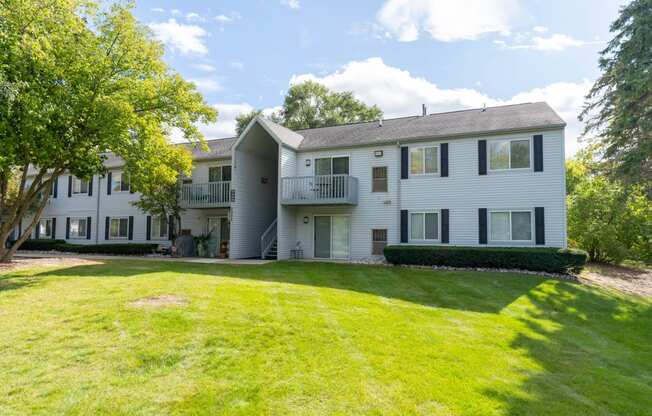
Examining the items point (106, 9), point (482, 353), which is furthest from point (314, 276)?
point (106, 9)

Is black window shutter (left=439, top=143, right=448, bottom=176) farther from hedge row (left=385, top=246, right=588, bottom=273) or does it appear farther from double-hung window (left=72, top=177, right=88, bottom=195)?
double-hung window (left=72, top=177, right=88, bottom=195)

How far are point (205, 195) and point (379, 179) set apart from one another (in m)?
8.83

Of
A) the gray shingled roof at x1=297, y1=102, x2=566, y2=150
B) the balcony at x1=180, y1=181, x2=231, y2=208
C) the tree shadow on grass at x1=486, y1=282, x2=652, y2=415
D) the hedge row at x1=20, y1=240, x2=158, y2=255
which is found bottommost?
the tree shadow on grass at x1=486, y1=282, x2=652, y2=415

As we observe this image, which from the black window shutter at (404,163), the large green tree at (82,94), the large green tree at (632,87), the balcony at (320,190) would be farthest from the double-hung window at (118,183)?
the large green tree at (632,87)

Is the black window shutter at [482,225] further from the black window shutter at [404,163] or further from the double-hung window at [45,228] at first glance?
the double-hung window at [45,228]

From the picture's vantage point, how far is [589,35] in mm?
15055

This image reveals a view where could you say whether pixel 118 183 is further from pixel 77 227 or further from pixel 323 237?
pixel 323 237

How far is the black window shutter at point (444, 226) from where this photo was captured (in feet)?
53.1

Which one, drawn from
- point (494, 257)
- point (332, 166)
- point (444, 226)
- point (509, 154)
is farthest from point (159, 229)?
point (509, 154)

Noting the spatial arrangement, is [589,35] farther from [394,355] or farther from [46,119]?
[46,119]

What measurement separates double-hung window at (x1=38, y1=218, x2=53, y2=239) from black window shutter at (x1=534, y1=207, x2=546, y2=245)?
2889 cm

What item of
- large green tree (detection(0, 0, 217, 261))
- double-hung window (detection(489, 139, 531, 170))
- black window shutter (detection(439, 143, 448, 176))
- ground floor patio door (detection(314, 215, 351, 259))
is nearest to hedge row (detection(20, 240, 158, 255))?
large green tree (detection(0, 0, 217, 261))

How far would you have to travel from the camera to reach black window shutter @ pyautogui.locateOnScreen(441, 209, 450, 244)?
Answer: 1618 cm

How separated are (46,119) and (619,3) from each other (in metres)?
19.2
